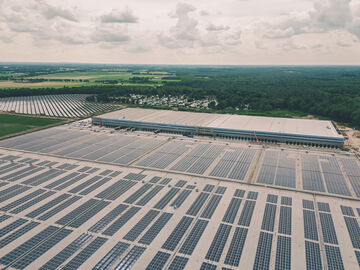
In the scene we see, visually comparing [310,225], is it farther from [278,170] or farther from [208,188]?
[278,170]

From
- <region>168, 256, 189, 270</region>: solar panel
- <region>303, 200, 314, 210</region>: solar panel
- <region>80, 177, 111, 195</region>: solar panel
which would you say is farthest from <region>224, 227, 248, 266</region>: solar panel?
<region>80, 177, 111, 195</region>: solar panel

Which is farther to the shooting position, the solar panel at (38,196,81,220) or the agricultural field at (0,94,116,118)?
the agricultural field at (0,94,116,118)

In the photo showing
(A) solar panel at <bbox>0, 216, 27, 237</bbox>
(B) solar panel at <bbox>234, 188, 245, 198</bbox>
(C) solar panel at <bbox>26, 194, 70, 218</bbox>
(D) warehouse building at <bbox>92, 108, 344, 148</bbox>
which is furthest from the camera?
(D) warehouse building at <bbox>92, 108, 344, 148</bbox>

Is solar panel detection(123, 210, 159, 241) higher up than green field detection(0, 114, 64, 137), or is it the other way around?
green field detection(0, 114, 64, 137)

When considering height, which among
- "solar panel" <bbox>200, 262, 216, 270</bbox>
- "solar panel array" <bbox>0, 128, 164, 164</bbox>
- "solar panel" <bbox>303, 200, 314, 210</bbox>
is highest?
"solar panel array" <bbox>0, 128, 164, 164</bbox>

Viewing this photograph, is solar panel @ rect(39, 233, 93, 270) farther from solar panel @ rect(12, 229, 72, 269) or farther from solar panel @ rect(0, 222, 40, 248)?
solar panel @ rect(0, 222, 40, 248)

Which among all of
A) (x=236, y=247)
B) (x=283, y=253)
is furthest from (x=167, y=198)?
(x=283, y=253)
